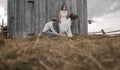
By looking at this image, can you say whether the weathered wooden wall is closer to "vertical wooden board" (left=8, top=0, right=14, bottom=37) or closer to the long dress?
"vertical wooden board" (left=8, top=0, right=14, bottom=37)

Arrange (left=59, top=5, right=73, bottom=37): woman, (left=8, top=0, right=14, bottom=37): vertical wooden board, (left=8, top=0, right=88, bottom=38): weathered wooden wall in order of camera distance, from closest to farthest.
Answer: (left=59, top=5, right=73, bottom=37): woman, (left=8, top=0, right=88, bottom=38): weathered wooden wall, (left=8, top=0, right=14, bottom=37): vertical wooden board

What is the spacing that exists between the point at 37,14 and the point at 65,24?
1295 mm

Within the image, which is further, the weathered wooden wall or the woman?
the weathered wooden wall

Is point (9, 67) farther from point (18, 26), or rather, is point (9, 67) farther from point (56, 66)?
point (18, 26)

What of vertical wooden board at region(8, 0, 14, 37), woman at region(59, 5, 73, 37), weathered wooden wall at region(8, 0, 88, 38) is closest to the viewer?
woman at region(59, 5, 73, 37)

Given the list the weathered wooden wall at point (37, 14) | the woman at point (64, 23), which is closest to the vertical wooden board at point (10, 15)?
the weathered wooden wall at point (37, 14)

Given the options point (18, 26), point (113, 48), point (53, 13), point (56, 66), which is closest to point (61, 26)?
point (53, 13)

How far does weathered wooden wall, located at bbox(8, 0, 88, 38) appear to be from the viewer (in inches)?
526

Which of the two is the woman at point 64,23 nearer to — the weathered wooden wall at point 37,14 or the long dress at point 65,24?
the long dress at point 65,24

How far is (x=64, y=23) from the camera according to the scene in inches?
514

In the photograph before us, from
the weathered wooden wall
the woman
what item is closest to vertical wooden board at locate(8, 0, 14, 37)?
the weathered wooden wall

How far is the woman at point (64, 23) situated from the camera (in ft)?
42.9

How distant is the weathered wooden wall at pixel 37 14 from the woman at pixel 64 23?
0.36 metres

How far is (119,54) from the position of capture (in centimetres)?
381
